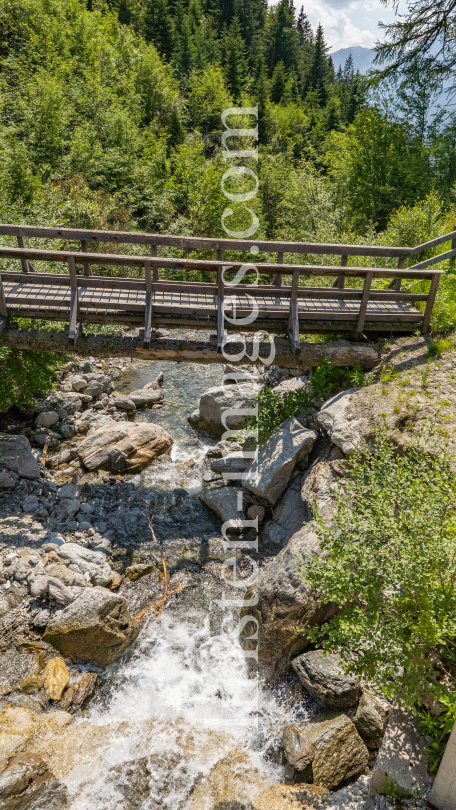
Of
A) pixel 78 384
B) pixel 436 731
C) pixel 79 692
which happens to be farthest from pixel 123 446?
pixel 436 731

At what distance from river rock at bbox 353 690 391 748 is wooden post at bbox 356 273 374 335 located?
644 cm

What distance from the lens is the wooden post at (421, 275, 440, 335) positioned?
370 inches

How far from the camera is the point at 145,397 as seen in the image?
14.0 m

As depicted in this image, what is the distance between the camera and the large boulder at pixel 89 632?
22.7ft

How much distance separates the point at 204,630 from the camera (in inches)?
304

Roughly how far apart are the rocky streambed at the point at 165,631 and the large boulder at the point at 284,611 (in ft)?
0.09

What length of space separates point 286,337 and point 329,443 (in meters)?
2.32

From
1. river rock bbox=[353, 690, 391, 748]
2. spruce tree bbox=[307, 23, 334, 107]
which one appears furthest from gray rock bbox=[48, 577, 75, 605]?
spruce tree bbox=[307, 23, 334, 107]

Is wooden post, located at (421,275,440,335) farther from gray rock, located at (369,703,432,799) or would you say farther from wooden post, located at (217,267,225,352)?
gray rock, located at (369,703,432,799)

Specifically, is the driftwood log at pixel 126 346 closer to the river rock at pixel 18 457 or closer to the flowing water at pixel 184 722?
the river rock at pixel 18 457

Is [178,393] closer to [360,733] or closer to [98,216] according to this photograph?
[98,216]

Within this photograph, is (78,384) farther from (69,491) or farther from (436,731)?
(436,731)

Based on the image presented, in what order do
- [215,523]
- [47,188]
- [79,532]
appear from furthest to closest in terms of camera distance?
1. [47,188]
2. [215,523]
3. [79,532]

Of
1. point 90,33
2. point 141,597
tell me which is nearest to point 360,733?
point 141,597
